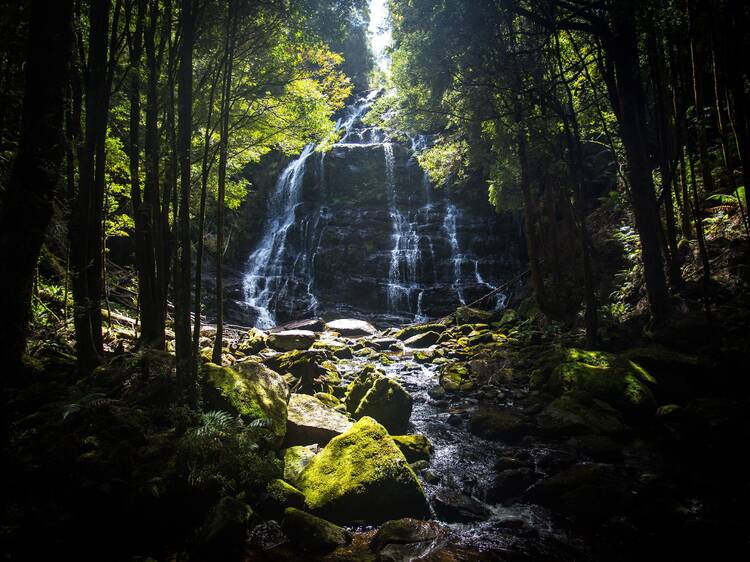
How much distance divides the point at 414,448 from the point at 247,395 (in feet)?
8.96

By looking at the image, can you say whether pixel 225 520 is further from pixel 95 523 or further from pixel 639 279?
pixel 639 279

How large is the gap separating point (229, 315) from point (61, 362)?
1443 cm

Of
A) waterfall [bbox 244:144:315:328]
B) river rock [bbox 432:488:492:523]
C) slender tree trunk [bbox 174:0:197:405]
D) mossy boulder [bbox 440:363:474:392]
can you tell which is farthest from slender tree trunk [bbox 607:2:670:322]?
waterfall [bbox 244:144:315:328]

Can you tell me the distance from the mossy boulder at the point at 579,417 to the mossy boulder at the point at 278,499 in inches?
176

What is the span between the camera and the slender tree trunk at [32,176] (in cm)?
363

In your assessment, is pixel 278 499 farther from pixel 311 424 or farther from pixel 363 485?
pixel 311 424

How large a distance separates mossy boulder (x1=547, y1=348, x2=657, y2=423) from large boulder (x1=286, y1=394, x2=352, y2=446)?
455 centimetres

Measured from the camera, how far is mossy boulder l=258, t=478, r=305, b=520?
4.53 meters

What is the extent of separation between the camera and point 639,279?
36.3 feet

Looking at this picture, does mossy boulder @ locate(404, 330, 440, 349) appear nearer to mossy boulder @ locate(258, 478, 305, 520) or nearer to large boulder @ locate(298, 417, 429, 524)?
large boulder @ locate(298, 417, 429, 524)

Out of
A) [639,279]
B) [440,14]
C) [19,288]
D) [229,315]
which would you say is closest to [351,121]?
[229,315]

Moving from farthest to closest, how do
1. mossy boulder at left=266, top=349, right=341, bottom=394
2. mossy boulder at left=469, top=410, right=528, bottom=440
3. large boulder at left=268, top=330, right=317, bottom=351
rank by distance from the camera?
large boulder at left=268, top=330, right=317, bottom=351
mossy boulder at left=266, top=349, right=341, bottom=394
mossy boulder at left=469, top=410, right=528, bottom=440

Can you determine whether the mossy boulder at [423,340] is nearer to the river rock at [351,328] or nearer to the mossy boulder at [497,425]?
the river rock at [351,328]

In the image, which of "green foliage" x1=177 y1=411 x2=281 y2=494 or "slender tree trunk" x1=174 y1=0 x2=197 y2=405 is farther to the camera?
"slender tree trunk" x1=174 y1=0 x2=197 y2=405
